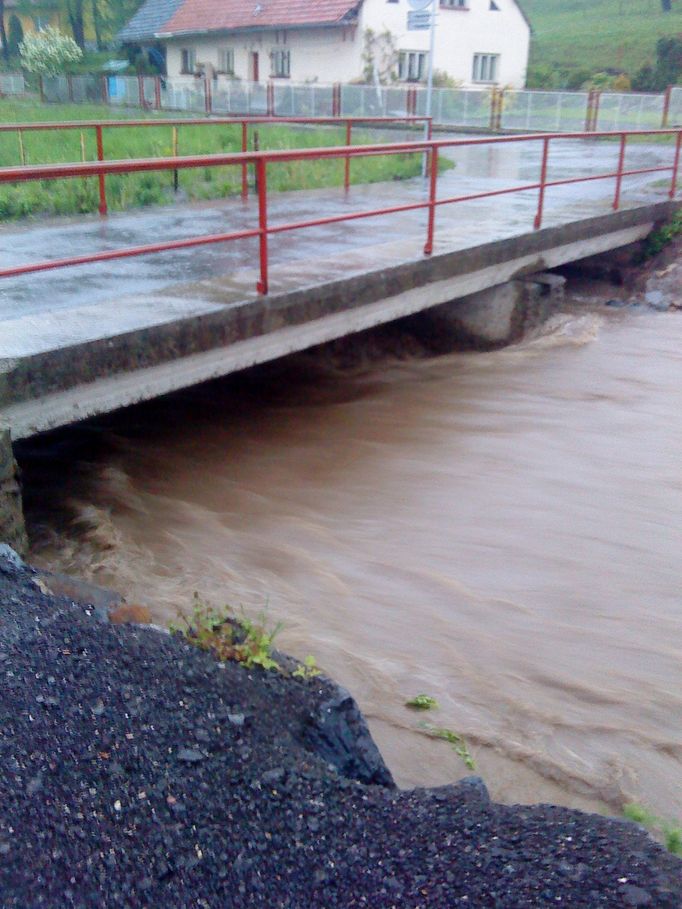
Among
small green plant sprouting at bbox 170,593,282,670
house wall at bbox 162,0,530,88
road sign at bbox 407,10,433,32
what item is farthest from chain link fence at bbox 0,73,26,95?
small green plant sprouting at bbox 170,593,282,670

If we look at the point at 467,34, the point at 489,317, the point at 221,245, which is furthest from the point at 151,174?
the point at 467,34

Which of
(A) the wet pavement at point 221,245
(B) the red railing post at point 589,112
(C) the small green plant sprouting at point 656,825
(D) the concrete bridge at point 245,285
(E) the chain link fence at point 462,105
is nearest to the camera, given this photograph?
(C) the small green plant sprouting at point 656,825

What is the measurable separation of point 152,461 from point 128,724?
4.17 m

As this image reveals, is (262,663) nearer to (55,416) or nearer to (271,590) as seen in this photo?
(271,590)

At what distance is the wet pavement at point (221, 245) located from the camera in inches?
227

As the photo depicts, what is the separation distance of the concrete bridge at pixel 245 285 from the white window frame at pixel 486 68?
2435 centimetres

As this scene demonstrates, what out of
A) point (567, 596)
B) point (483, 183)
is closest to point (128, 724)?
point (567, 596)

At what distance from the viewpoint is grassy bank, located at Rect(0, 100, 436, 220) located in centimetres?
1072

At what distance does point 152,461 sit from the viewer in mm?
7055

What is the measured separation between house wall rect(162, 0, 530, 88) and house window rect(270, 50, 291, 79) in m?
0.21

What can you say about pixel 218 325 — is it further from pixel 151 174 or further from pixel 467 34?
pixel 467 34

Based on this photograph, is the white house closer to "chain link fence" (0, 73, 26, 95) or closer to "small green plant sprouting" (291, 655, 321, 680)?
"chain link fence" (0, 73, 26, 95)

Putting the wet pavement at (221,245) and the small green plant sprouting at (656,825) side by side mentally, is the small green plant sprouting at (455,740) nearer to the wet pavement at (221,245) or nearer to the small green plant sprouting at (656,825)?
the small green plant sprouting at (656,825)

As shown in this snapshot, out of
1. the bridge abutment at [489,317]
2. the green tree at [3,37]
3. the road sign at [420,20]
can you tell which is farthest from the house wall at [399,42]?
the bridge abutment at [489,317]
